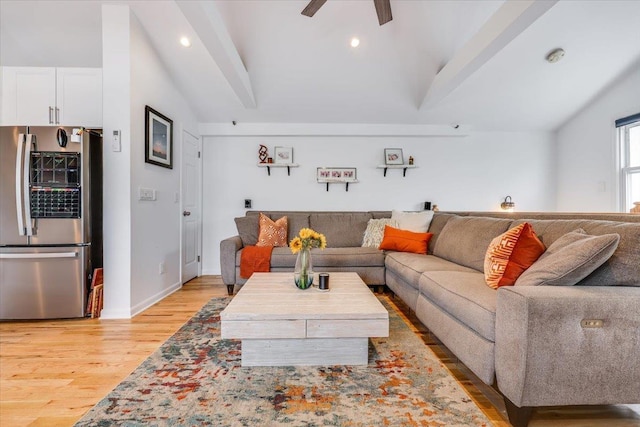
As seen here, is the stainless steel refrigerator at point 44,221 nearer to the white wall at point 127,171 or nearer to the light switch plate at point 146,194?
the white wall at point 127,171

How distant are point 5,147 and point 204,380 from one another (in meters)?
2.60

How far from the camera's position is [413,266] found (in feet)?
8.32

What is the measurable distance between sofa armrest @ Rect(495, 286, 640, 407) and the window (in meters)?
3.38

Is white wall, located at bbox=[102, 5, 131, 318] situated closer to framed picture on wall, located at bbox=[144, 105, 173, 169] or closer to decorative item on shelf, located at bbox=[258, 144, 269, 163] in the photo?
framed picture on wall, located at bbox=[144, 105, 173, 169]

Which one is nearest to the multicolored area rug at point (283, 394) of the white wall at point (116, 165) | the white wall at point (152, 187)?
the white wall at point (116, 165)

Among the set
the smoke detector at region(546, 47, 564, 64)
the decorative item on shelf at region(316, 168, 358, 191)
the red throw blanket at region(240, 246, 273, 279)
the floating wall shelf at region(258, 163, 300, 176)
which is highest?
the smoke detector at region(546, 47, 564, 64)

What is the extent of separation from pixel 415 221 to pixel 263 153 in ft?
7.66

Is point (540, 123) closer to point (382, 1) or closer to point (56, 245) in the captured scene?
A: point (382, 1)

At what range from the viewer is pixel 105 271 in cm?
260

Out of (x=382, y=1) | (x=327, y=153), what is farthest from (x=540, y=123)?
(x=382, y=1)

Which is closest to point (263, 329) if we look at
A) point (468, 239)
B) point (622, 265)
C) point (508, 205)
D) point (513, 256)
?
point (513, 256)

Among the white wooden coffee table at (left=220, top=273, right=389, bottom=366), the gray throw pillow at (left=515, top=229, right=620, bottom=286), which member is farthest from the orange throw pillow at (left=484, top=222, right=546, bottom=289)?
the white wooden coffee table at (left=220, top=273, right=389, bottom=366)

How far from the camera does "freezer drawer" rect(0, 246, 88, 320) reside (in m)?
2.48

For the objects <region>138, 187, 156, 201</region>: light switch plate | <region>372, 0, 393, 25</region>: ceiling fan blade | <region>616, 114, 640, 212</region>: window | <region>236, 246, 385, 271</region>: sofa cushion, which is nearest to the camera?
<region>372, 0, 393, 25</region>: ceiling fan blade
